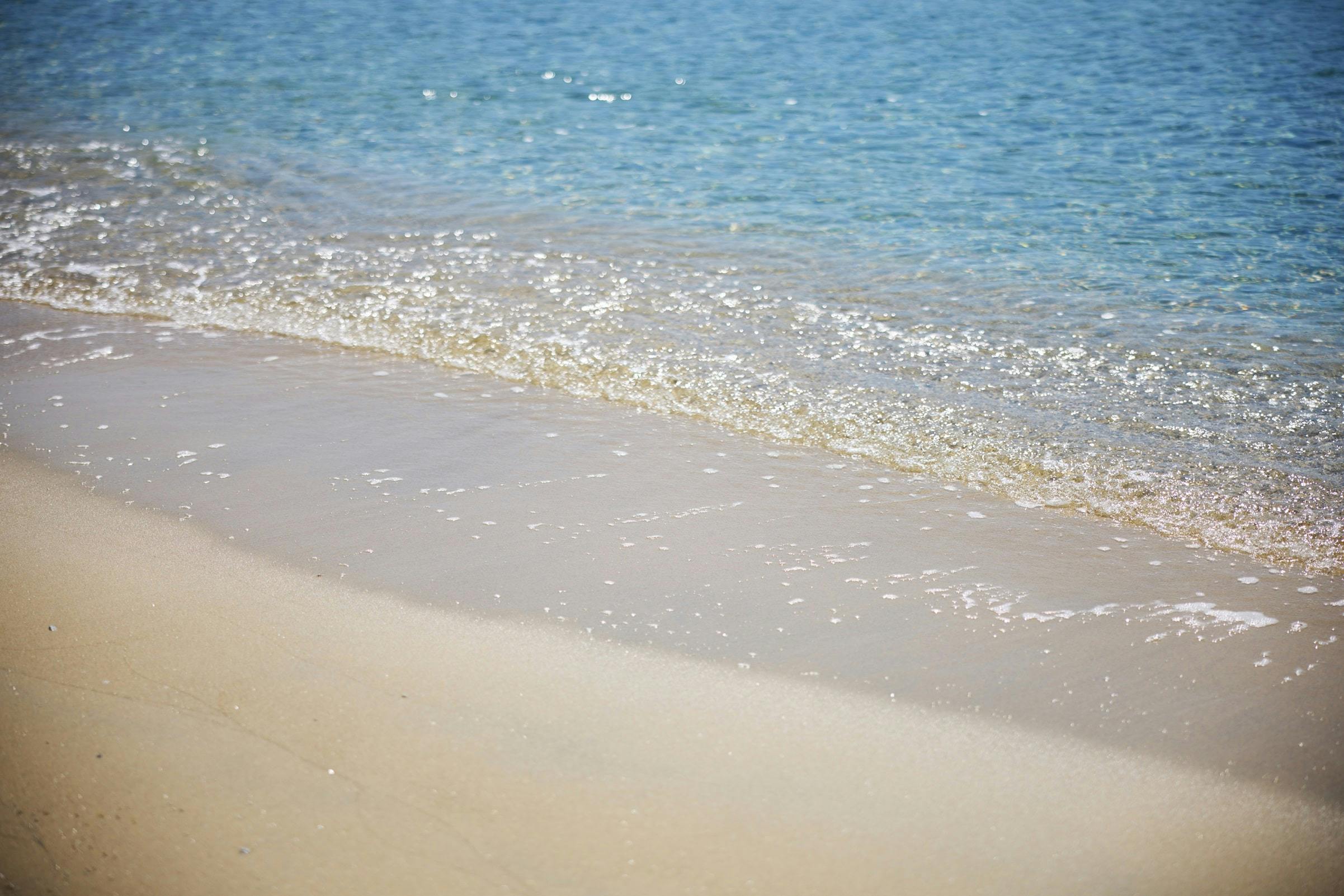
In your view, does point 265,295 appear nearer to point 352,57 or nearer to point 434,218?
point 434,218

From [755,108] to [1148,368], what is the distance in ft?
20.3

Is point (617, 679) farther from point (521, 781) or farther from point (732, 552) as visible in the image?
point (732, 552)

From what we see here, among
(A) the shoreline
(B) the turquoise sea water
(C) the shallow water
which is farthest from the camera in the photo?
(B) the turquoise sea water

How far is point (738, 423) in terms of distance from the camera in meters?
3.77

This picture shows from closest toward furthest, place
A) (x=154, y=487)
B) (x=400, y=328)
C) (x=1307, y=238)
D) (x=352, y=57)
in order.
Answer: (x=154, y=487), (x=400, y=328), (x=1307, y=238), (x=352, y=57)

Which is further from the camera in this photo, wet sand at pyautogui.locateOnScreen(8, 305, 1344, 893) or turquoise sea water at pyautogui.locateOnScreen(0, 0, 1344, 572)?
turquoise sea water at pyautogui.locateOnScreen(0, 0, 1344, 572)

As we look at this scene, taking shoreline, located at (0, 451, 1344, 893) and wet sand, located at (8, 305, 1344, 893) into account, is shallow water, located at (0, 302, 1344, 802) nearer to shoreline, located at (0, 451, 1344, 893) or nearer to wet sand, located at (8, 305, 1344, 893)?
wet sand, located at (8, 305, 1344, 893)

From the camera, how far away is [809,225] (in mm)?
6285

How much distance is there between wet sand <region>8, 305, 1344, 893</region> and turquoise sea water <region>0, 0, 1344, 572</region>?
61 centimetres

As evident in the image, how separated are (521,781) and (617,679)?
384 mm

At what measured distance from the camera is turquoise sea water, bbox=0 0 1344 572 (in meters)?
3.83

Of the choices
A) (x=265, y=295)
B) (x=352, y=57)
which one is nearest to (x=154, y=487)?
(x=265, y=295)

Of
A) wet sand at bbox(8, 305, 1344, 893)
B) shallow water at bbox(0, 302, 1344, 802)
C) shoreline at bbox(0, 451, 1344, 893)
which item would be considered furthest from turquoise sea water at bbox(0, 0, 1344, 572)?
shoreline at bbox(0, 451, 1344, 893)

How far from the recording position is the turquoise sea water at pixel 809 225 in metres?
3.83
